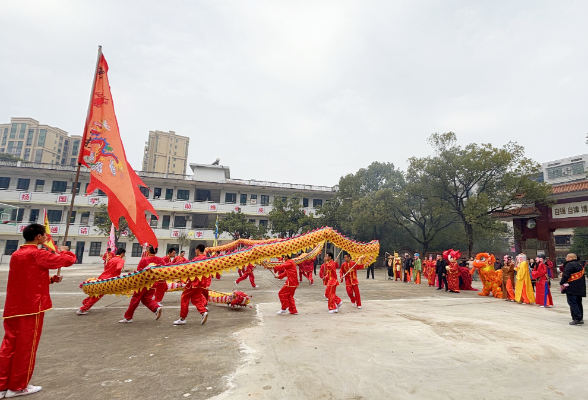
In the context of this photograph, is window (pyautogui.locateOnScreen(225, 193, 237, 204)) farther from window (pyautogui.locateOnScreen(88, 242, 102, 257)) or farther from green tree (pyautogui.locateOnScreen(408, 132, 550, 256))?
green tree (pyautogui.locateOnScreen(408, 132, 550, 256))

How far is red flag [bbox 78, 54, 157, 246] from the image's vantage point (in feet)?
16.0

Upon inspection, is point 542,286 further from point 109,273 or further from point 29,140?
point 29,140

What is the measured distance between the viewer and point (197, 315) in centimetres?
674

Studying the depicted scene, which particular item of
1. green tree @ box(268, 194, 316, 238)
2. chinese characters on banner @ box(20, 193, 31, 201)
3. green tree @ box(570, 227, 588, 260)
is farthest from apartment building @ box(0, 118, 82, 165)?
green tree @ box(570, 227, 588, 260)

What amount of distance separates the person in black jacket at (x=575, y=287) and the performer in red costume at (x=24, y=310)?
30.4ft

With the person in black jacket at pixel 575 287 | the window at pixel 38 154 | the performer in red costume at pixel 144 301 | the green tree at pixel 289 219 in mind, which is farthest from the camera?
the window at pixel 38 154

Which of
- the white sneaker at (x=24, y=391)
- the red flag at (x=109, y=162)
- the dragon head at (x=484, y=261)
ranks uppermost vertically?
the red flag at (x=109, y=162)

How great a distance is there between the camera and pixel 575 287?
662 cm

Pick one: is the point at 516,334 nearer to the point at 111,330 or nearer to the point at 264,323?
the point at 264,323

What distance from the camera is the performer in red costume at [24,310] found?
2.98 meters

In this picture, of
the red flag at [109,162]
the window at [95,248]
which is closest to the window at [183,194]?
the window at [95,248]

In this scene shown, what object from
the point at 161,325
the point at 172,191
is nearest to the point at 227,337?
the point at 161,325

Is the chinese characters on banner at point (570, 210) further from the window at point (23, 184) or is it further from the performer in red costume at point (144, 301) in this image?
the window at point (23, 184)

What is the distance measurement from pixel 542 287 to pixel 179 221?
27561 millimetres
